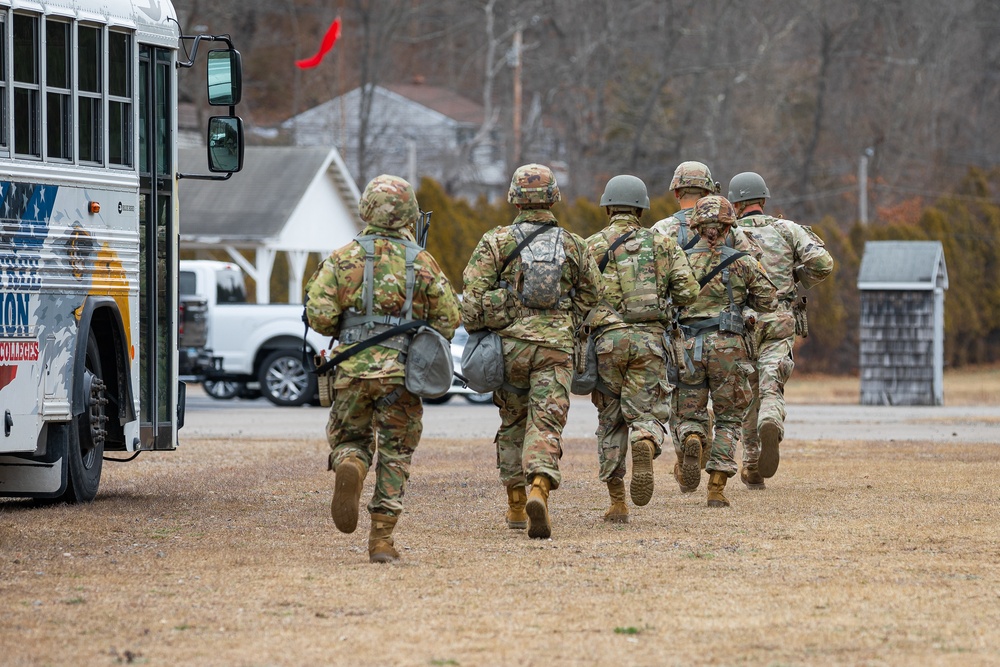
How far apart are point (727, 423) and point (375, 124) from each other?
45806mm

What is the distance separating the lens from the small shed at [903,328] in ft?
82.1

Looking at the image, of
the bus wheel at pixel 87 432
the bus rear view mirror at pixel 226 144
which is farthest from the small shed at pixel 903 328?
the bus wheel at pixel 87 432

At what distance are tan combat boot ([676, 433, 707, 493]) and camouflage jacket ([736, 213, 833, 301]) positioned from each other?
5.52 ft

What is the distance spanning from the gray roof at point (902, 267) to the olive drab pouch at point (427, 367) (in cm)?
1818

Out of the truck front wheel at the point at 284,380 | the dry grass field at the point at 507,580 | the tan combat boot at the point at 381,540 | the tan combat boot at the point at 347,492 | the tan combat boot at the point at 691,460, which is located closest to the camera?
the dry grass field at the point at 507,580

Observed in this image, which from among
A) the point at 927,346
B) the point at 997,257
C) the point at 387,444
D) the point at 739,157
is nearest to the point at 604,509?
the point at 387,444

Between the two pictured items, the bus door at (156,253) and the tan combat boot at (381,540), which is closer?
the tan combat boot at (381,540)

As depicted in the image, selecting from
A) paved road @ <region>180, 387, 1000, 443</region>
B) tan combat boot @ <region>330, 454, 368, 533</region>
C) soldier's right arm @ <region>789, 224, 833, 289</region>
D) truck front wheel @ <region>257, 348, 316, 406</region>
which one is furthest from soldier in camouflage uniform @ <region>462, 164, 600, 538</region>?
truck front wheel @ <region>257, 348, 316, 406</region>

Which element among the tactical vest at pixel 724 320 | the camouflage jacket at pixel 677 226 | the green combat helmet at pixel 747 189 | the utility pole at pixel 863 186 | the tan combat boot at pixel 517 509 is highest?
the utility pole at pixel 863 186

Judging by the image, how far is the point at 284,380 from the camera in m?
25.0

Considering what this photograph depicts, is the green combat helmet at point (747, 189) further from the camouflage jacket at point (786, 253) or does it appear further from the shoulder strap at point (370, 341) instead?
the shoulder strap at point (370, 341)

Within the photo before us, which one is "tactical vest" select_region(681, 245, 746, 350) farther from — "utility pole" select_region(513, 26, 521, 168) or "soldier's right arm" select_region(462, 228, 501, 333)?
"utility pole" select_region(513, 26, 521, 168)

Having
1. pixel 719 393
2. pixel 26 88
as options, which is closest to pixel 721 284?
pixel 719 393

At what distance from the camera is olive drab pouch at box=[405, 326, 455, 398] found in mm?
7746
